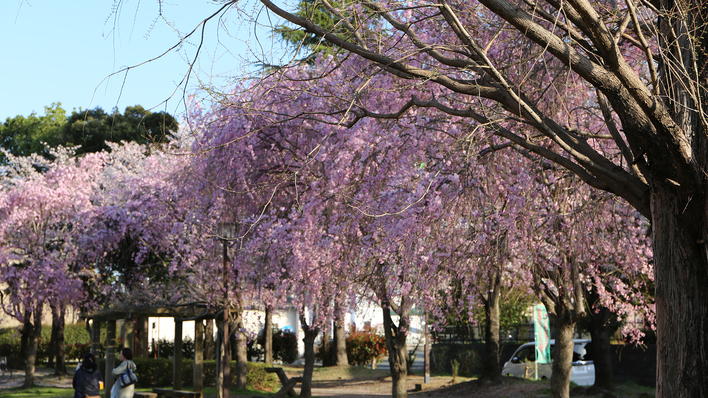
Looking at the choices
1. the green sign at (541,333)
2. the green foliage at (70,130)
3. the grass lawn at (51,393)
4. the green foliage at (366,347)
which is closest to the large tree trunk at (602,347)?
the green sign at (541,333)

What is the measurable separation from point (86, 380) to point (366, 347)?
2216 centimetres

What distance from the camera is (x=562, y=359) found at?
1386 cm

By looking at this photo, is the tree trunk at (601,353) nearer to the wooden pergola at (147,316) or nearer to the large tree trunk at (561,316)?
the large tree trunk at (561,316)

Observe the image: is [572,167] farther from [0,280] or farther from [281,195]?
[0,280]

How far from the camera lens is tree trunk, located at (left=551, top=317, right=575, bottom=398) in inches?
539

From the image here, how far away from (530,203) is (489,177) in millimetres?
1275

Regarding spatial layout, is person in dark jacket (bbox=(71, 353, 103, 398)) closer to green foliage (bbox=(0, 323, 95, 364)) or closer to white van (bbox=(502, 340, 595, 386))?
white van (bbox=(502, 340, 595, 386))

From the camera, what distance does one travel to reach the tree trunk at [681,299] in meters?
5.32

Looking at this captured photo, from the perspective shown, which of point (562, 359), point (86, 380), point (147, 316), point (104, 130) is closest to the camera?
point (86, 380)

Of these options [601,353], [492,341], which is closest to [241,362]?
[492,341]

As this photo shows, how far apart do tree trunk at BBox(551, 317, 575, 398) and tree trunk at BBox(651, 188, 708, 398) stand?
8384 millimetres

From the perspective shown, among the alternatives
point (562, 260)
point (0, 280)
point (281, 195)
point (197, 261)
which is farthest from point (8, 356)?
point (562, 260)

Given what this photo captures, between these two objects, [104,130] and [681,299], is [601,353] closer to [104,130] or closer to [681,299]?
[681,299]

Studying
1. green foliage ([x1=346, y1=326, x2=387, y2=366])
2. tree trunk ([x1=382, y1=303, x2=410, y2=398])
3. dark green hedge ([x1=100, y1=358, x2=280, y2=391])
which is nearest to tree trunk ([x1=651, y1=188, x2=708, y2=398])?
tree trunk ([x1=382, y1=303, x2=410, y2=398])
